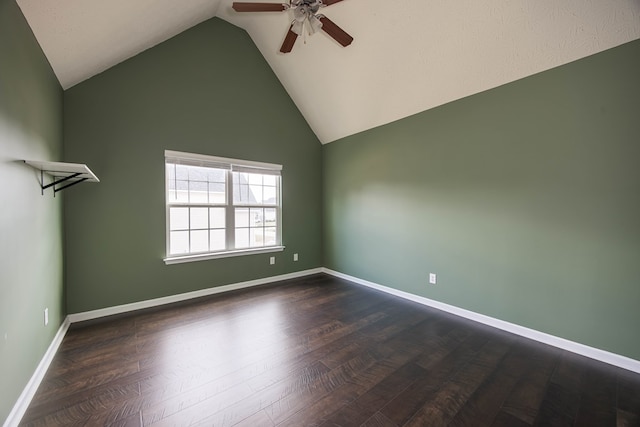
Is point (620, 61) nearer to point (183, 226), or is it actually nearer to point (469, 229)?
point (469, 229)

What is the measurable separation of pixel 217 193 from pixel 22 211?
212 centimetres

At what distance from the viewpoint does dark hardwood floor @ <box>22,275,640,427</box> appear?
1529 mm

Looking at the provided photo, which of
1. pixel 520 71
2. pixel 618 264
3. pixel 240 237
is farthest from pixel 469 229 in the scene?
pixel 240 237

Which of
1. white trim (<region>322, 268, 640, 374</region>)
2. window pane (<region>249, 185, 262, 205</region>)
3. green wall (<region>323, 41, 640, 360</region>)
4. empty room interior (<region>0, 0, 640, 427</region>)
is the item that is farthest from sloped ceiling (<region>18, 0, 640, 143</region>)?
white trim (<region>322, 268, 640, 374</region>)

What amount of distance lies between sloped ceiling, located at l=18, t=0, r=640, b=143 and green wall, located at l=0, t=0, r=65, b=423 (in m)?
0.29

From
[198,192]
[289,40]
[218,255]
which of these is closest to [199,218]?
[198,192]

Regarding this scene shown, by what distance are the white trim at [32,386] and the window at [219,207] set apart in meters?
1.24

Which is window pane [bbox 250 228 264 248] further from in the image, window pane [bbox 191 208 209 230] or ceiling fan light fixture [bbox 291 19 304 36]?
ceiling fan light fixture [bbox 291 19 304 36]

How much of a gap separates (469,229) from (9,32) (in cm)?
394

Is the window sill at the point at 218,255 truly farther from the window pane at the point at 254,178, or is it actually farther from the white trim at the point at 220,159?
the white trim at the point at 220,159

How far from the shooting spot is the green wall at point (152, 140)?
9.07ft

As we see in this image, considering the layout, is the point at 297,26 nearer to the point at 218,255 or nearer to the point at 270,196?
the point at 270,196

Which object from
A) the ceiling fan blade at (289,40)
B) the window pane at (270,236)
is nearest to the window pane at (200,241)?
the window pane at (270,236)

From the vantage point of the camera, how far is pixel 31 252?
178 cm
